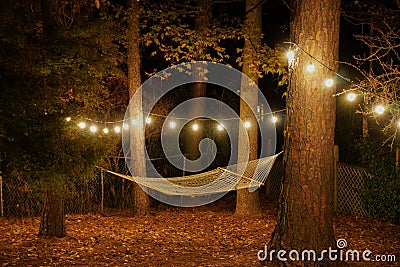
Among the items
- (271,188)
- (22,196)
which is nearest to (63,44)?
(22,196)

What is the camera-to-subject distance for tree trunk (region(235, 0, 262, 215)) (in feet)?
23.5

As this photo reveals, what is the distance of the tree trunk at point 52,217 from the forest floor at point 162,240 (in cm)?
11

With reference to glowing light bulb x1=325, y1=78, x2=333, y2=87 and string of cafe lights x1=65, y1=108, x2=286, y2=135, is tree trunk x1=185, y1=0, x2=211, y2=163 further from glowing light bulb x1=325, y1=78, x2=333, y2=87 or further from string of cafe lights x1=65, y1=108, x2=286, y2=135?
glowing light bulb x1=325, y1=78, x2=333, y2=87

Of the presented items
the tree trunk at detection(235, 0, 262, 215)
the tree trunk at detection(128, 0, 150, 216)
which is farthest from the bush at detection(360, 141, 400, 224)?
the tree trunk at detection(128, 0, 150, 216)

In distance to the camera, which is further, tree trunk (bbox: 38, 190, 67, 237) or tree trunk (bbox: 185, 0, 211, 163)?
tree trunk (bbox: 185, 0, 211, 163)

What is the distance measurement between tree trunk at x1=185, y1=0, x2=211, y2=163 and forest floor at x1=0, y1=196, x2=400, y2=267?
7.86ft

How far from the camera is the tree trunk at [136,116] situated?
23.8ft

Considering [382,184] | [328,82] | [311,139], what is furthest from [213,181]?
[328,82]

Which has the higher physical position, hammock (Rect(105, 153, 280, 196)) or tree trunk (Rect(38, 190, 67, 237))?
hammock (Rect(105, 153, 280, 196))

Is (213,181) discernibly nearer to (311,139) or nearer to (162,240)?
(162,240)

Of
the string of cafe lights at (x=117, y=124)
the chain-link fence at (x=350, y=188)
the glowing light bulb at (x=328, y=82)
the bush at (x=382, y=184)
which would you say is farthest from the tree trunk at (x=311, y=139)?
the chain-link fence at (x=350, y=188)

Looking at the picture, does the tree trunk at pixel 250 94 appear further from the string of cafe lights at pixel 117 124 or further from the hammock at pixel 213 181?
the hammock at pixel 213 181

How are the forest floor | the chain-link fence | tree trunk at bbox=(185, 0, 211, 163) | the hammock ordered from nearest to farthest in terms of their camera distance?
the forest floor
the hammock
the chain-link fence
tree trunk at bbox=(185, 0, 211, 163)

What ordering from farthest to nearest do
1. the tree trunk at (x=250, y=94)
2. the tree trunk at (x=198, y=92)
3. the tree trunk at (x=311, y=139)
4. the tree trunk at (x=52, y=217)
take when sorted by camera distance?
the tree trunk at (x=198, y=92)
the tree trunk at (x=250, y=94)
the tree trunk at (x=52, y=217)
the tree trunk at (x=311, y=139)
